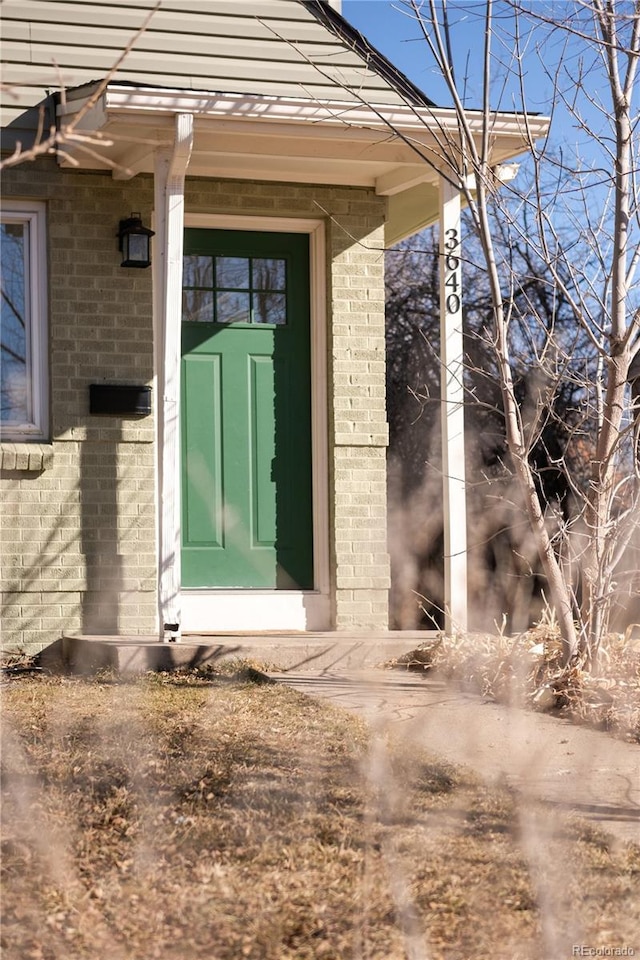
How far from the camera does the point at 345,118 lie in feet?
21.2

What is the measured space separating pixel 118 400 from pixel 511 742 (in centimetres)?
359

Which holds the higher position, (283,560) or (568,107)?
(568,107)

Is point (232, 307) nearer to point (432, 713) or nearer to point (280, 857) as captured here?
point (432, 713)

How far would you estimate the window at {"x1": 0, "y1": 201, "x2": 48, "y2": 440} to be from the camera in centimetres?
712

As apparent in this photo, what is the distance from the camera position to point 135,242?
278 inches

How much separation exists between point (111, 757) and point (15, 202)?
424 centimetres

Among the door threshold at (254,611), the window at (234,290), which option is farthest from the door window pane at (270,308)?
the door threshold at (254,611)

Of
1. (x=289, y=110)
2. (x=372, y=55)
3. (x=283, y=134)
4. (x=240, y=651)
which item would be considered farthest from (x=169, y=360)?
(x=372, y=55)

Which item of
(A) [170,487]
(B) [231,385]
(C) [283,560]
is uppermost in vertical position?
(B) [231,385]

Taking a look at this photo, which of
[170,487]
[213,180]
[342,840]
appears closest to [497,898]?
[342,840]

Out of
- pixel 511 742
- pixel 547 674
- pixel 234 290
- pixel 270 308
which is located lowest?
pixel 511 742

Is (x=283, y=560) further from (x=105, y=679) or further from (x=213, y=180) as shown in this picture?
(x=213, y=180)

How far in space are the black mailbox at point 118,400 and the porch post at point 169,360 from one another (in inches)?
24.8

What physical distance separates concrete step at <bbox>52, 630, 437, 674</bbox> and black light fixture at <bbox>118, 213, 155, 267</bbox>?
2.34 meters
